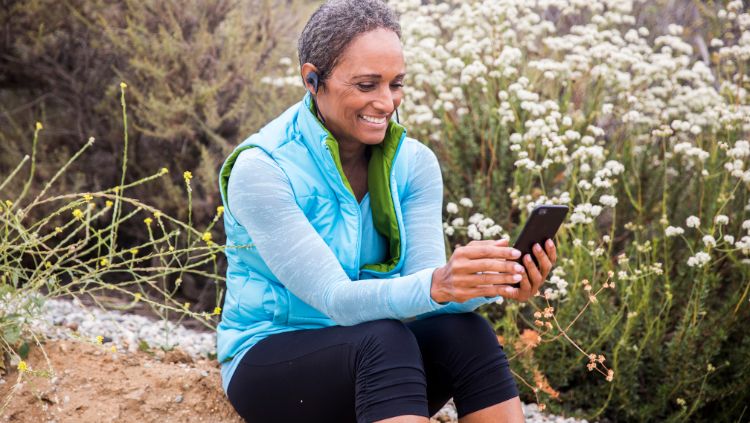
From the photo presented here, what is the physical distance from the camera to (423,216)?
2.49 metres

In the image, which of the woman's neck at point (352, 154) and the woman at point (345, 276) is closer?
the woman at point (345, 276)

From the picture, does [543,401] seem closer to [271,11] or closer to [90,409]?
[90,409]

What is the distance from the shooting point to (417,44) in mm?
4172

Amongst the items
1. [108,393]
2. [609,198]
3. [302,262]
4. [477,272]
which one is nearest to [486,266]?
[477,272]

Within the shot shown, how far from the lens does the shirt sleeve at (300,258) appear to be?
208cm

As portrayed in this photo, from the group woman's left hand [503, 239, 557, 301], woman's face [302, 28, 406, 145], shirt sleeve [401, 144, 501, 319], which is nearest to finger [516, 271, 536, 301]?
woman's left hand [503, 239, 557, 301]

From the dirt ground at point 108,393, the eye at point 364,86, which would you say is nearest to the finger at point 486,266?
the eye at point 364,86

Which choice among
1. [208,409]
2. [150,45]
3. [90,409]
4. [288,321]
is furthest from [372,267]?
[150,45]

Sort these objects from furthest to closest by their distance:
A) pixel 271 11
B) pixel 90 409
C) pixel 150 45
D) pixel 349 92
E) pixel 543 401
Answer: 1. pixel 271 11
2. pixel 150 45
3. pixel 543 401
4. pixel 90 409
5. pixel 349 92

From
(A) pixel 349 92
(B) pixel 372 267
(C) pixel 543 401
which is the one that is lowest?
(C) pixel 543 401

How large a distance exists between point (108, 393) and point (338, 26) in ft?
4.04

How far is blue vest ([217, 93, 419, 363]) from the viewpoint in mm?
2271

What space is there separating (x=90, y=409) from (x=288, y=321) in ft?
2.09

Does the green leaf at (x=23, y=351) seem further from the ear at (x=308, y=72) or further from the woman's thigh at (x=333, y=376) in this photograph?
the ear at (x=308, y=72)
